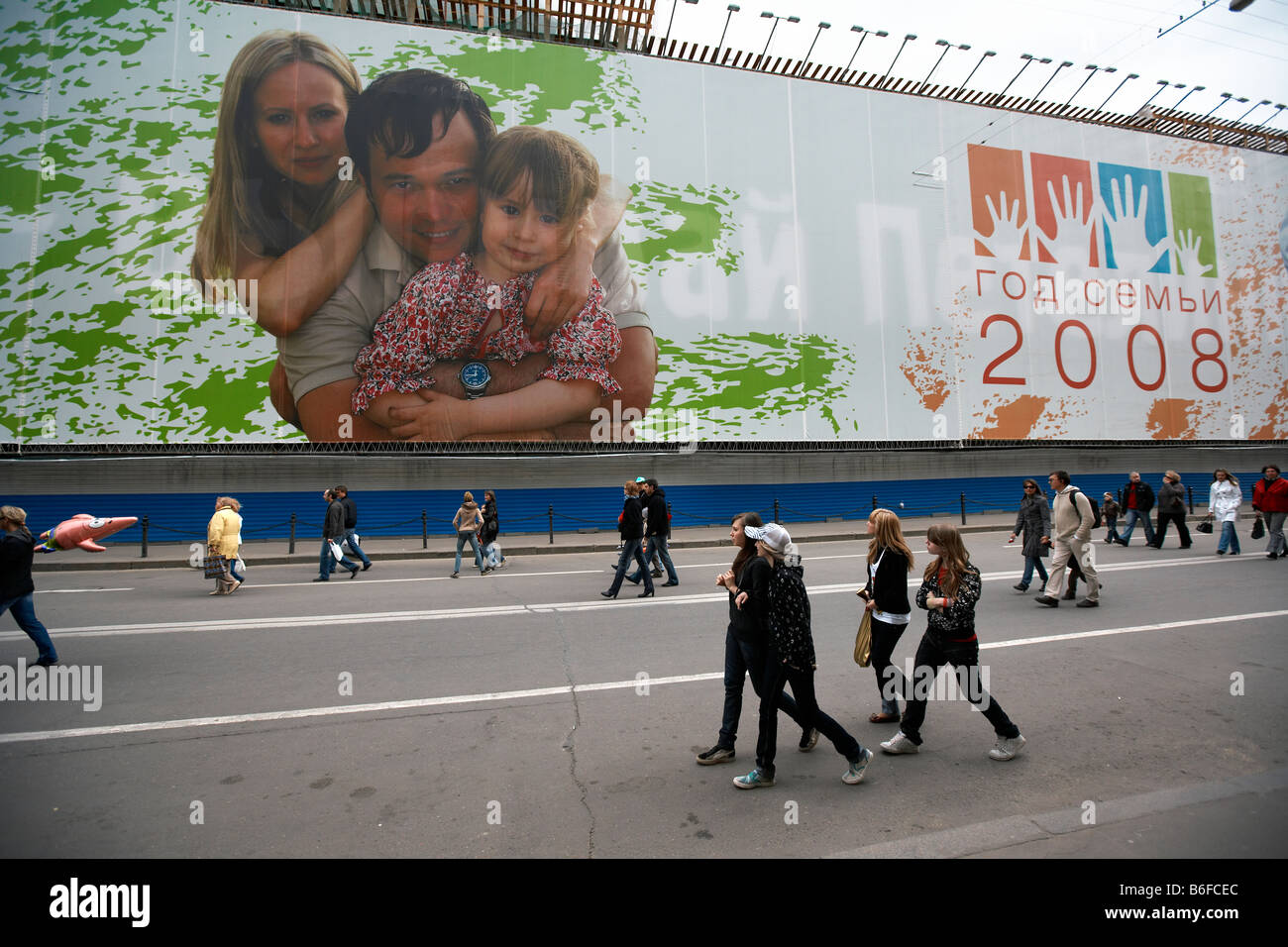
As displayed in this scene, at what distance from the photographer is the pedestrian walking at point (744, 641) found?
3.88m

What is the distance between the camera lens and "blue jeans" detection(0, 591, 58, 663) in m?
5.76

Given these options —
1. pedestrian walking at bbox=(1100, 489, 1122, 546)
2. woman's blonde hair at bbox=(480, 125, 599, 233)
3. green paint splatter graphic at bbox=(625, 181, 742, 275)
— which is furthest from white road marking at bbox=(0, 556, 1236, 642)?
woman's blonde hair at bbox=(480, 125, 599, 233)

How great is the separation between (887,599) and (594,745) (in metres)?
2.22

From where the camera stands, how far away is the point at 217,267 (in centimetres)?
1923

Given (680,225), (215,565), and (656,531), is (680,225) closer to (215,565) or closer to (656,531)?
(656,531)

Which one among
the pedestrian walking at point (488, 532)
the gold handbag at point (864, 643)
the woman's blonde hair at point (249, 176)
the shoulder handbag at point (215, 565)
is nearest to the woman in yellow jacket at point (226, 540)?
the shoulder handbag at point (215, 565)

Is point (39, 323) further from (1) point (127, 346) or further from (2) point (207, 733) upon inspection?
(2) point (207, 733)

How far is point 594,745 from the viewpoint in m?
4.30

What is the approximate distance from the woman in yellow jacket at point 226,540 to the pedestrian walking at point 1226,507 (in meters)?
17.7

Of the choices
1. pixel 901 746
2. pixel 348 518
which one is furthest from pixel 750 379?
pixel 901 746

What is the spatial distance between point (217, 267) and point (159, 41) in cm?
759

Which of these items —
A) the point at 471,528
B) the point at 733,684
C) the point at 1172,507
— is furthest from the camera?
the point at 1172,507

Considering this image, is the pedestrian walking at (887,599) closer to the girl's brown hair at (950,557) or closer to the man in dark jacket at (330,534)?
the girl's brown hair at (950,557)
